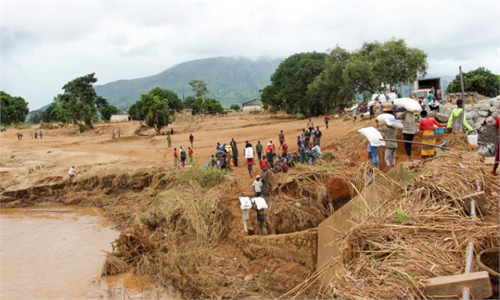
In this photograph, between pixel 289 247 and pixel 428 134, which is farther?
pixel 289 247

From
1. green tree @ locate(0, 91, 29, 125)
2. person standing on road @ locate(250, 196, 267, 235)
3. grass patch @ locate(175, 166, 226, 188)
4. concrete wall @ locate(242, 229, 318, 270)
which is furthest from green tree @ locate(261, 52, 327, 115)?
green tree @ locate(0, 91, 29, 125)

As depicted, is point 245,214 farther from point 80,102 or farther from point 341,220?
point 80,102

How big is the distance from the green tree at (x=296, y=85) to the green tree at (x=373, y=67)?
5.42 metres

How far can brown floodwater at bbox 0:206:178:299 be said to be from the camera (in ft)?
33.7

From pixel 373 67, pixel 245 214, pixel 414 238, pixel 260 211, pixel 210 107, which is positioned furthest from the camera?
pixel 210 107

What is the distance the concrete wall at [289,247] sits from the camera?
377 inches

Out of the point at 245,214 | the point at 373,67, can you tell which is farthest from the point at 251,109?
the point at 245,214

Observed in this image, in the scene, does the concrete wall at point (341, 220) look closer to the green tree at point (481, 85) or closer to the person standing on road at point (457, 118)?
the person standing on road at point (457, 118)

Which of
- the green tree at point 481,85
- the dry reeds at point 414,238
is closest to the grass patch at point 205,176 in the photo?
the dry reeds at point 414,238

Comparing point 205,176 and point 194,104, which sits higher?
point 194,104

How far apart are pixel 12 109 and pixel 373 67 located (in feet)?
189

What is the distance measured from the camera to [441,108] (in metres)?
14.5

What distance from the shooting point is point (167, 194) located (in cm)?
1517

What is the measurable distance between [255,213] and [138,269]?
11.6 ft
